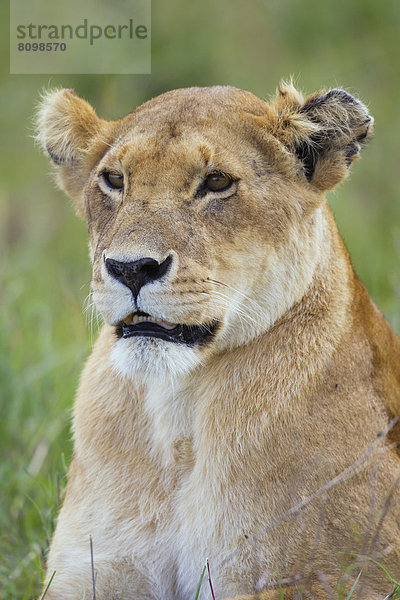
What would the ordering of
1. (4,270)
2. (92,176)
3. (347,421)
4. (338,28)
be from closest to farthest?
(347,421)
(92,176)
(4,270)
(338,28)

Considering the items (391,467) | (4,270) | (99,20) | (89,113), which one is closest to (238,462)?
(391,467)

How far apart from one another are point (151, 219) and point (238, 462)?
2.78ft

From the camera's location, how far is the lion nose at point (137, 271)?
9.78 feet

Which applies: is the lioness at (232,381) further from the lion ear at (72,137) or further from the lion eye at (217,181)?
the lion ear at (72,137)

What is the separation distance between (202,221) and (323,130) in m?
0.56

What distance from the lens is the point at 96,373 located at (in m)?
3.65

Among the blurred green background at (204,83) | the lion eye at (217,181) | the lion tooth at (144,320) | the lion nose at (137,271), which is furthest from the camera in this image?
the blurred green background at (204,83)

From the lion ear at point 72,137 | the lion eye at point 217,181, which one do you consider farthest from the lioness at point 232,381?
the lion ear at point 72,137

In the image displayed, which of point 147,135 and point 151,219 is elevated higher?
point 147,135

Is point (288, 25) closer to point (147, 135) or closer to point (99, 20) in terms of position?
point (99, 20)

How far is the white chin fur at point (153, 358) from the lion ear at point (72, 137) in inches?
31.1

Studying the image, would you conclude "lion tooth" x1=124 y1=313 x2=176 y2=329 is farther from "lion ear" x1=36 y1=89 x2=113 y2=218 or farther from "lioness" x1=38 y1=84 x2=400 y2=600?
"lion ear" x1=36 y1=89 x2=113 y2=218

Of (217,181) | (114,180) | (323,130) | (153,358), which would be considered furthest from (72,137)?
(153,358)

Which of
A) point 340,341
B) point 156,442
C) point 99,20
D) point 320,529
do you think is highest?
point 99,20
